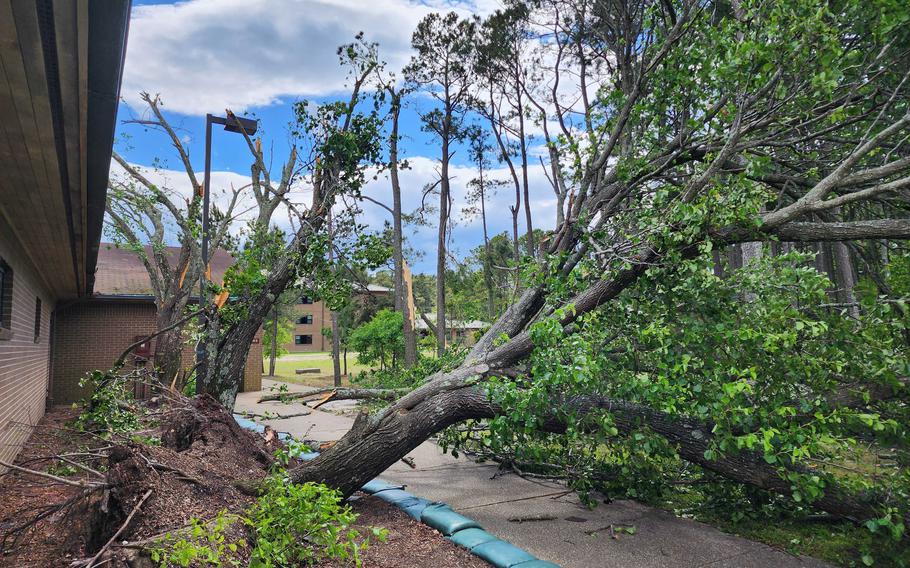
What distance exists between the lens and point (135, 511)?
3.30m

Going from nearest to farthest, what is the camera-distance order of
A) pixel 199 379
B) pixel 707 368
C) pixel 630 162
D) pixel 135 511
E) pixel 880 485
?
pixel 135 511 < pixel 880 485 < pixel 707 368 < pixel 630 162 < pixel 199 379

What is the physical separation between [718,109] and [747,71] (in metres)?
0.72

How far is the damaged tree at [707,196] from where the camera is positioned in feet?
14.3

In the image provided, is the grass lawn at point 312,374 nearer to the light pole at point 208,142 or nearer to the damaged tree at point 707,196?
the light pole at point 208,142

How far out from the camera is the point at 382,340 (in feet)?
61.0

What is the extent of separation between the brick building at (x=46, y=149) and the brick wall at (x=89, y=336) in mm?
6865

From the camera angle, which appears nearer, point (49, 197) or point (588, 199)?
point (49, 197)

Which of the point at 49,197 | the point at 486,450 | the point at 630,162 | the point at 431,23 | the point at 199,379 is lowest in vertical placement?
the point at 486,450

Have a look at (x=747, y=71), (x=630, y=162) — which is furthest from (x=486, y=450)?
(x=747, y=71)

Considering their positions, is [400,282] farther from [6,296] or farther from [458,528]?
[458,528]

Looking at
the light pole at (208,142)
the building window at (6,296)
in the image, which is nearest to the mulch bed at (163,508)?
the building window at (6,296)

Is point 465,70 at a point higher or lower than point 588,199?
higher

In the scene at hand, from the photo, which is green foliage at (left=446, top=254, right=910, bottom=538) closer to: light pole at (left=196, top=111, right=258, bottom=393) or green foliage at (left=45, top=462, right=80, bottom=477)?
green foliage at (left=45, top=462, right=80, bottom=477)

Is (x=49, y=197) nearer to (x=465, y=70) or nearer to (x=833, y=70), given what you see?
(x=833, y=70)
